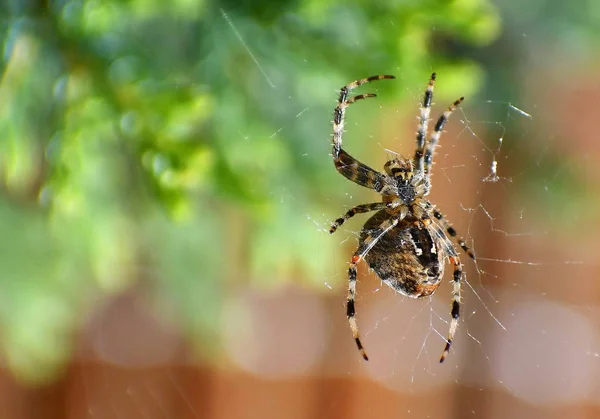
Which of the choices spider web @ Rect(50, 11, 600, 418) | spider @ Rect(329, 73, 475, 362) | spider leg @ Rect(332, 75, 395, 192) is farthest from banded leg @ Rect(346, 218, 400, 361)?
spider web @ Rect(50, 11, 600, 418)

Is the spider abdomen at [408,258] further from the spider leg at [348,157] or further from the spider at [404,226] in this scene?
the spider leg at [348,157]

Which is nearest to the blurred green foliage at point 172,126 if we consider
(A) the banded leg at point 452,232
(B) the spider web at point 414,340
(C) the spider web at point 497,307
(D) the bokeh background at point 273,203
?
(D) the bokeh background at point 273,203

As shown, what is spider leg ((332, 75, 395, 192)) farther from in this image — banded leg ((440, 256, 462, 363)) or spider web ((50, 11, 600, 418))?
spider web ((50, 11, 600, 418))

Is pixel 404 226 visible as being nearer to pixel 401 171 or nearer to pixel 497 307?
pixel 401 171

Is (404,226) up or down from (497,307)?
up

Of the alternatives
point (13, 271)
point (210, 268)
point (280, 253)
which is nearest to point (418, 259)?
point (280, 253)

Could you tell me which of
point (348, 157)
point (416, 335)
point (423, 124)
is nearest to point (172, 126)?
point (348, 157)
